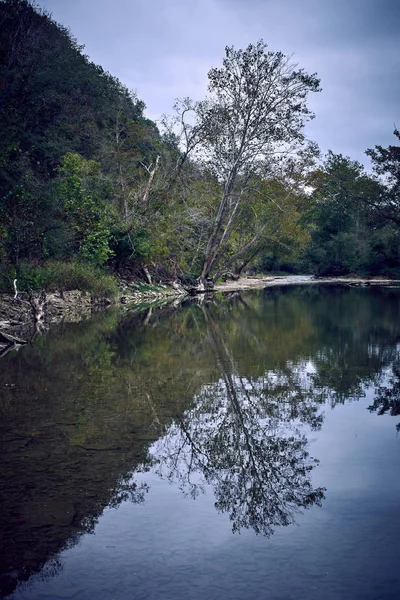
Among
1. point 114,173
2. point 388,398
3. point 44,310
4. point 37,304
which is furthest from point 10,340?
point 114,173

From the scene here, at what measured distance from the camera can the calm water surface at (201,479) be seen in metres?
3.45

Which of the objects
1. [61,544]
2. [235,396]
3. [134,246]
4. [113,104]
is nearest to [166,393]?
[235,396]

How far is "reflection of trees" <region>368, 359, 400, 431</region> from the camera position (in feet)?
23.5

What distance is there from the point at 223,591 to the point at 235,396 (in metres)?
4.74

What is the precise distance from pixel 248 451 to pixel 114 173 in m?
29.8

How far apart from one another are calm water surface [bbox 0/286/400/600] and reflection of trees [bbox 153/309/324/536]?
0.02 metres

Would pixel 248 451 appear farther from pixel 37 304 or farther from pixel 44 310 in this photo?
pixel 44 310

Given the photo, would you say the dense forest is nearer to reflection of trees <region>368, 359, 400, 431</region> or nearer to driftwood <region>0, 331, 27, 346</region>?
driftwood <region>0, 331, 27, 346</region>

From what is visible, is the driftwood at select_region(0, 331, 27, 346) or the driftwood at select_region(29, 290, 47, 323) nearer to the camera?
the driftwood at select_region(0, 331, 27, 346)

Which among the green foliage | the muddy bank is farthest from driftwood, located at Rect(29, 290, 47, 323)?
the green foliage

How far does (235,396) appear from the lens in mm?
7973

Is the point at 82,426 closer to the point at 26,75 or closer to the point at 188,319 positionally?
the point at 188,319

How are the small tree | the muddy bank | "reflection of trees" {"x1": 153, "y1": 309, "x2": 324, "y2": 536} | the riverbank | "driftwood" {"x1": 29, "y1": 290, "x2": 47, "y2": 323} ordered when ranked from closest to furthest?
"reflection of trees" {"x1": 153, "y1": 309, "x2": 324, "y2": 536}, the muddy bank, the riverbank, "driftwood" {"x1": 29, "y1": 290, "x2": 47, "y2": 323}, the small tree

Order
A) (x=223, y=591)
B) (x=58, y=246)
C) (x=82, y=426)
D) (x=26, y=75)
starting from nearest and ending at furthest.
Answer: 1. (x=223, y=591)
2. (x=82, y=426)
3. (x=58, y=246)
4. (x=26, y=75)
